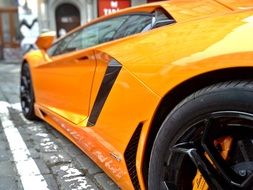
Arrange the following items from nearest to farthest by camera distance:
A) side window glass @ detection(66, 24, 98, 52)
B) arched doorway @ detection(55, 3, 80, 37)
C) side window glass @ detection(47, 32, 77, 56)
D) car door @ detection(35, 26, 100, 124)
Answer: car door @ detection(35, 26, 100, 124), side window glass @ detection(66, 24, 98, 52), side window glass @ detection(47, 32, 77, 56), arched doorway @ detection(55, 3, 80, 37)

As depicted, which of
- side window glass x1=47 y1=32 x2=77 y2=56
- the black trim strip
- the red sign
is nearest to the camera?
the black trim strip

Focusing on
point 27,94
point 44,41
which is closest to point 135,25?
point 44,41

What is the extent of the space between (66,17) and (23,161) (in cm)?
1426

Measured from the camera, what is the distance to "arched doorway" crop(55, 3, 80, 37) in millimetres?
17125

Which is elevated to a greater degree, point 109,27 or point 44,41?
point 109,27

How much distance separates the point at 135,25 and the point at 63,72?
2.80 ft

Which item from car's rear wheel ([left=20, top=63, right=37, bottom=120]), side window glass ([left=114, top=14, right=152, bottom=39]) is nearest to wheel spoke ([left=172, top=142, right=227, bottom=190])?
side window glass ([left=114, top=14, right=152, bottom=39])

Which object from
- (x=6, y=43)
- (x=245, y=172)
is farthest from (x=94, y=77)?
(x=6, y=43)

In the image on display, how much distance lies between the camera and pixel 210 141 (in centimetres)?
187

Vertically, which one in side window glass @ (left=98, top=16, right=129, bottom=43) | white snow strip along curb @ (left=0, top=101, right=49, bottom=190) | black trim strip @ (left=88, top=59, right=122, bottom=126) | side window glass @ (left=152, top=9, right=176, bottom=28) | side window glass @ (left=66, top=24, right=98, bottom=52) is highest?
side window glass @ (left=152, top=9, right=176, bottom=28)

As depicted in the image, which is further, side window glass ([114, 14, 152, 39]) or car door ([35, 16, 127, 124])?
car door ([35, 16, 127, 124])

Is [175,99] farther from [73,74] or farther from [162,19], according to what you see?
[73,74]

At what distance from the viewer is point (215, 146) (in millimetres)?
1874

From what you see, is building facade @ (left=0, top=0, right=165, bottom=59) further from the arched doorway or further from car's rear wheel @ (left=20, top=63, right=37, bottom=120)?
car's rear wheel @ (left=20, top=63, right=37, bottom=120)
